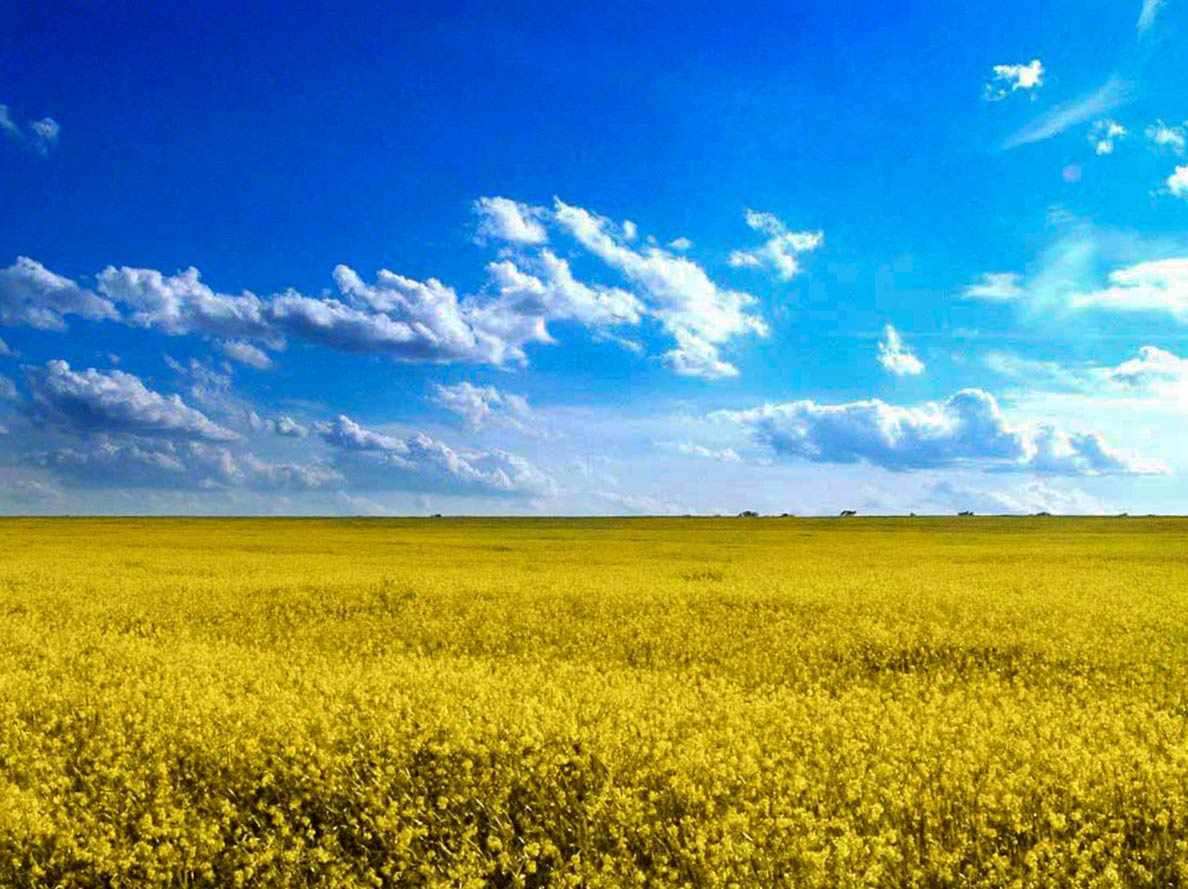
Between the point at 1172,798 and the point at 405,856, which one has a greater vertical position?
the point at 1172,798

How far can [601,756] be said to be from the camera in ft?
21.2

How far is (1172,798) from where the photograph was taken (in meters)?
5.61

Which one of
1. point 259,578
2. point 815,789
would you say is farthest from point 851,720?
point 259,578

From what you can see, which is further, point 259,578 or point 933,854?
point 259,578

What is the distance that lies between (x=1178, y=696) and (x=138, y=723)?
10165mm

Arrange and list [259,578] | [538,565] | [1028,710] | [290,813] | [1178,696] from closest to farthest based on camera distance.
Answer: [290,813]
[1028,710]
[1178,696]
[259,578]
[538,565]

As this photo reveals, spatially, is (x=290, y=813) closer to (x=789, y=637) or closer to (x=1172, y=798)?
(x=1172, y=798)

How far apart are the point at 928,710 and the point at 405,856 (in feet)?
15.7

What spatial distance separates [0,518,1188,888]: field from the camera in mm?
5355

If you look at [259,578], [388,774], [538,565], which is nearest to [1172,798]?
[388,774]

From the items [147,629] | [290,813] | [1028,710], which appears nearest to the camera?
[290,813]

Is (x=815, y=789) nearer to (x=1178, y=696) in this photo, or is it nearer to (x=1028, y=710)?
(x=1028, y=710)

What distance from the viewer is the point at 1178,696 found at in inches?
367

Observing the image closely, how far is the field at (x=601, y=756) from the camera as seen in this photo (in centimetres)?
536
